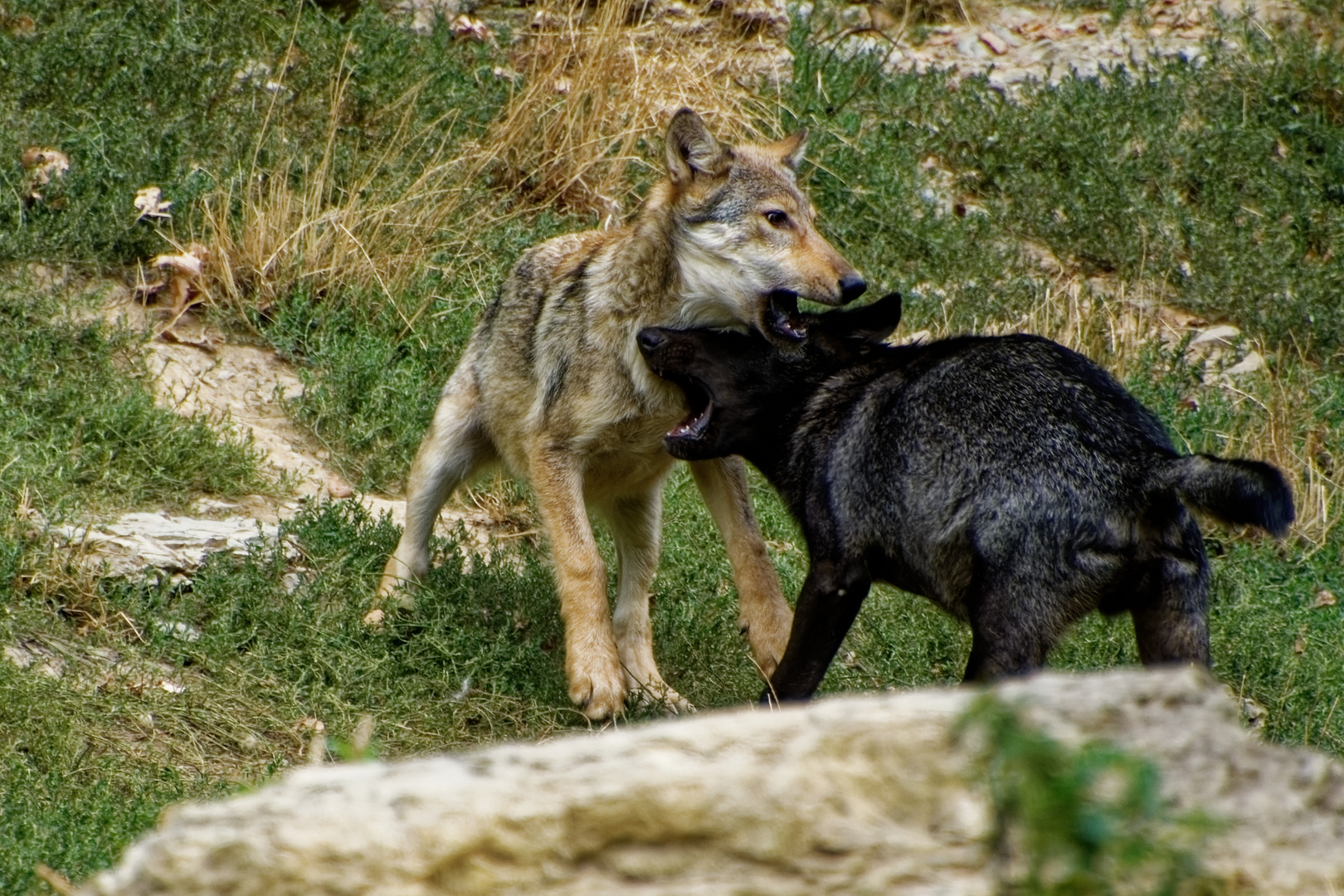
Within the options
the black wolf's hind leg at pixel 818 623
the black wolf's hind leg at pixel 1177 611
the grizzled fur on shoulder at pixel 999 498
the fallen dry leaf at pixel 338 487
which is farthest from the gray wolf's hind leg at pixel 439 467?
the black wolf's hind leg at pixel 1177 611

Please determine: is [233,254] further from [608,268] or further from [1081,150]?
[1081,150]

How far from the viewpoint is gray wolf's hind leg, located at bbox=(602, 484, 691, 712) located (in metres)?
6.75

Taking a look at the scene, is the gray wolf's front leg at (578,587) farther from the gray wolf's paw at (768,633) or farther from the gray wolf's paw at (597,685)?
the gray wolf's paw at (768,633)

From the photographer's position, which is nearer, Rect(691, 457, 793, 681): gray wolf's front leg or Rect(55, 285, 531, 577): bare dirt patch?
Rect(691, 457, 793, 681): gray wolf's front leg

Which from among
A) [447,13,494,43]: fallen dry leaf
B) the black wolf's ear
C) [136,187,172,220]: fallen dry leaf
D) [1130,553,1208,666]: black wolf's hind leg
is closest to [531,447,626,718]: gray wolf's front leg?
the black wolf's ear

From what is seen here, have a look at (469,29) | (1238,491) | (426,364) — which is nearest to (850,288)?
(1238,491)

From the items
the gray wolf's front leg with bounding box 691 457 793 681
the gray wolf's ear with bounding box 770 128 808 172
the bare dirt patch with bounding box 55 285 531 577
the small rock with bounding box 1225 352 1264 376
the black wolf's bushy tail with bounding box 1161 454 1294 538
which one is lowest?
the bare dirt patch with bounding box 55 285 531 577

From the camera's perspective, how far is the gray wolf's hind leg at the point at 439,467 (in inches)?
275

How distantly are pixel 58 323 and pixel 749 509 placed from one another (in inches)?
158

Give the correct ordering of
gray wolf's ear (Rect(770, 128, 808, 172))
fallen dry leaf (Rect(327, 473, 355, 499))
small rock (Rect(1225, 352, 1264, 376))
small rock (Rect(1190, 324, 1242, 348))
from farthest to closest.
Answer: small rock (Rect(1190, 324, 1242, 348)) → small rock (Rect(1225, 352, 1264, 376)) → fallen dry leaf (Rect(327, 473, 355, 499)) → gray wolf's ear (Rect(770, 128, 808, 172))

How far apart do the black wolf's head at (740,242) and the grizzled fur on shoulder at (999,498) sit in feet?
1.24

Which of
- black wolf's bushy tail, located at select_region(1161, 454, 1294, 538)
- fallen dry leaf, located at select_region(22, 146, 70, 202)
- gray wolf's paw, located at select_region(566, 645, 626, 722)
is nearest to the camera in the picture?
black wolf's bushy tail, located at select_region(1161, 454, 1294, 538)

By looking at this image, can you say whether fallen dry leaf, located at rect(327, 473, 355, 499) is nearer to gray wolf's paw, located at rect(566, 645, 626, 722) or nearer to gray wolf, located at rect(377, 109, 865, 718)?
gray wolf, located at rect(377, 109, 865, 718)

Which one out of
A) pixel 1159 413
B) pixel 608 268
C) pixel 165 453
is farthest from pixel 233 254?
pixel 1159 413
